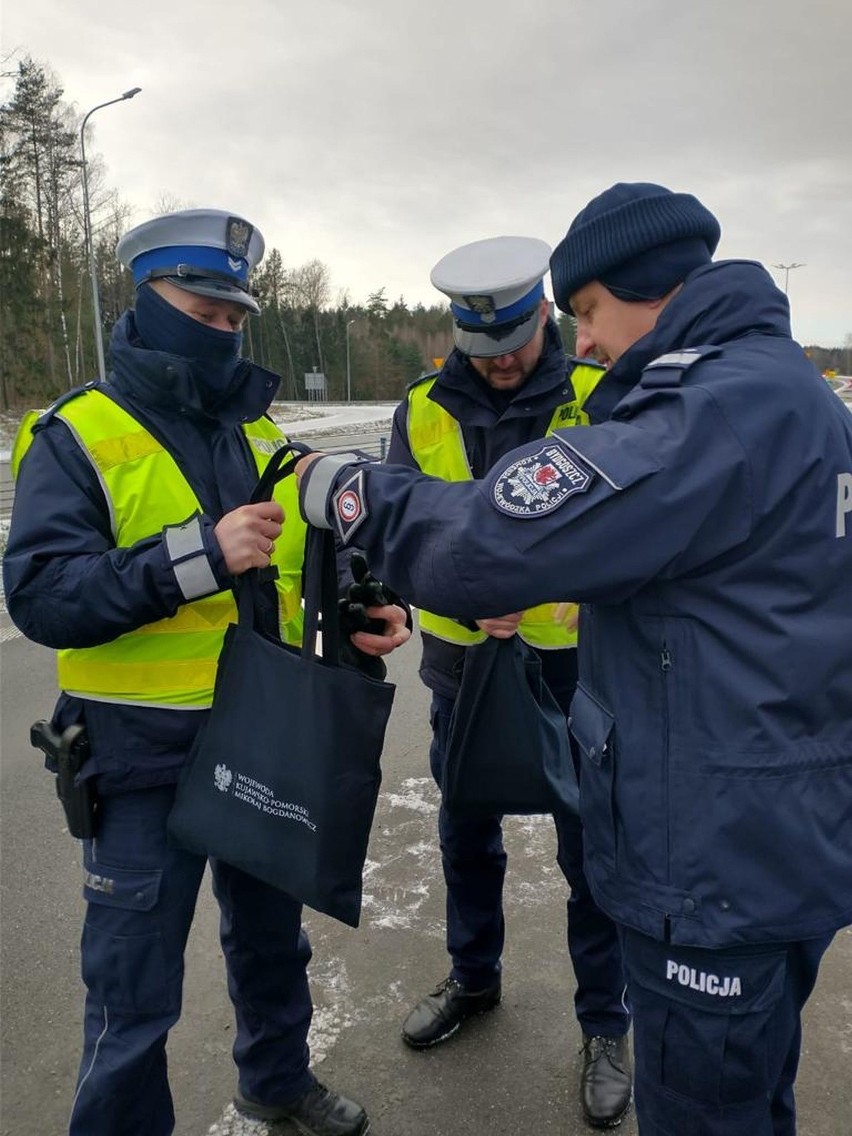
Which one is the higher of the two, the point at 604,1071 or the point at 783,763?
the point at 783,763

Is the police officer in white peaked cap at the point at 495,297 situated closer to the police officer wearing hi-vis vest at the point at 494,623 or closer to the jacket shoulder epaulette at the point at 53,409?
the police officer wearing hi-vis vest at the point at 494,623

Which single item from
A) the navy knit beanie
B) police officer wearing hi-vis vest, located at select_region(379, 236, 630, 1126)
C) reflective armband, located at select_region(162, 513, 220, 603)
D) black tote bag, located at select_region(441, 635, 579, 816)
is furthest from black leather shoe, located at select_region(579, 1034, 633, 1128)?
the navy knit beanie

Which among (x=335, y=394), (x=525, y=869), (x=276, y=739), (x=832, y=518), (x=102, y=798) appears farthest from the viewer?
(x=335, y=394)

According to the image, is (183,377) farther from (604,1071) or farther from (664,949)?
(604,1071)

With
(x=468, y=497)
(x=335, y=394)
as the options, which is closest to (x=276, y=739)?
(x=468, y=497)

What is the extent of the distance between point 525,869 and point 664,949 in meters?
2.13

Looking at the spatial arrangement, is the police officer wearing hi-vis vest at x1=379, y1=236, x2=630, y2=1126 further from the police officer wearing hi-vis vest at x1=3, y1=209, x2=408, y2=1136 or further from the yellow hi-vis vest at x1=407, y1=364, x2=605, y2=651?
the police officer wearing hi-vis vest at x1=3, y1=209, x2=408, y2=1136

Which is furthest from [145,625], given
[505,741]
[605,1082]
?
[605,1082]

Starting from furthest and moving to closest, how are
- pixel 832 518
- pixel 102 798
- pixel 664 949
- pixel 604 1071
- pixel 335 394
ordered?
1. pixel 335 394
2. pixel 604 1071
3. pixel 102 798
4. pixel 664 949
5. pixel 832 518

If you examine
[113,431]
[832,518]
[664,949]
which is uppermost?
[113,431]

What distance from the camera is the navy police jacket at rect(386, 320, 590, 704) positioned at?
2.53 m

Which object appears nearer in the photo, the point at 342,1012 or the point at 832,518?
the point at 832,518

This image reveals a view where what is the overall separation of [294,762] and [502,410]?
1262mm

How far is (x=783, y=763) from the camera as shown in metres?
1.47
